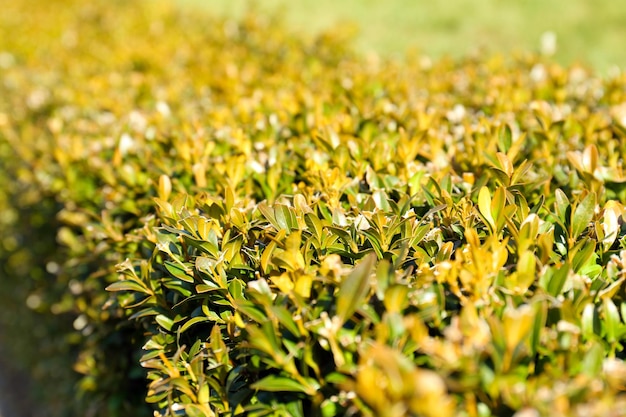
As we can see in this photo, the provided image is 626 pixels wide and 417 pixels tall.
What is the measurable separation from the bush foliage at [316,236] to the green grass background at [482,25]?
114 inches

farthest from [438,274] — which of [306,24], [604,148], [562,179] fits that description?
[306,24]

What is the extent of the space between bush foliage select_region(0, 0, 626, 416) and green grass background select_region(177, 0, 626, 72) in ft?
9.47

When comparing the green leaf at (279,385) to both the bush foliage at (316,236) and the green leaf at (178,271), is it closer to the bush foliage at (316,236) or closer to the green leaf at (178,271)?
the bush foliage at (316,236)

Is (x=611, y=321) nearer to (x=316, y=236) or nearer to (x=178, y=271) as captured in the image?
(x=316, y=236)

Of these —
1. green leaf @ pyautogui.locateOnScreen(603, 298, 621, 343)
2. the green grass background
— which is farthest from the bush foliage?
the green grass background

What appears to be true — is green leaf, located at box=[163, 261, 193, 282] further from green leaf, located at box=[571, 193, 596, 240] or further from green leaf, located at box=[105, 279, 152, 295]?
green leaf, located at box=[571, 193, 596, 240]

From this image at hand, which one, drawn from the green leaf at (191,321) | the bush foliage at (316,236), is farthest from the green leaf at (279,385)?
the green leaf at (191,321)

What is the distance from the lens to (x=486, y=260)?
167 centimetres

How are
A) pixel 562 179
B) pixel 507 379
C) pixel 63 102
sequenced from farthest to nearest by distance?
pixel 63 102
pixel 562 179
pixel 507 379

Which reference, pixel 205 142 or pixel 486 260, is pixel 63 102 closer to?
pixel 205 142

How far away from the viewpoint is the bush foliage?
4.71 feet

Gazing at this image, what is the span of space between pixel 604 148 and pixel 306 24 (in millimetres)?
7057

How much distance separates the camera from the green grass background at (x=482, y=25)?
24.5ft

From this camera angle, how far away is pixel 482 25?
327 inches
